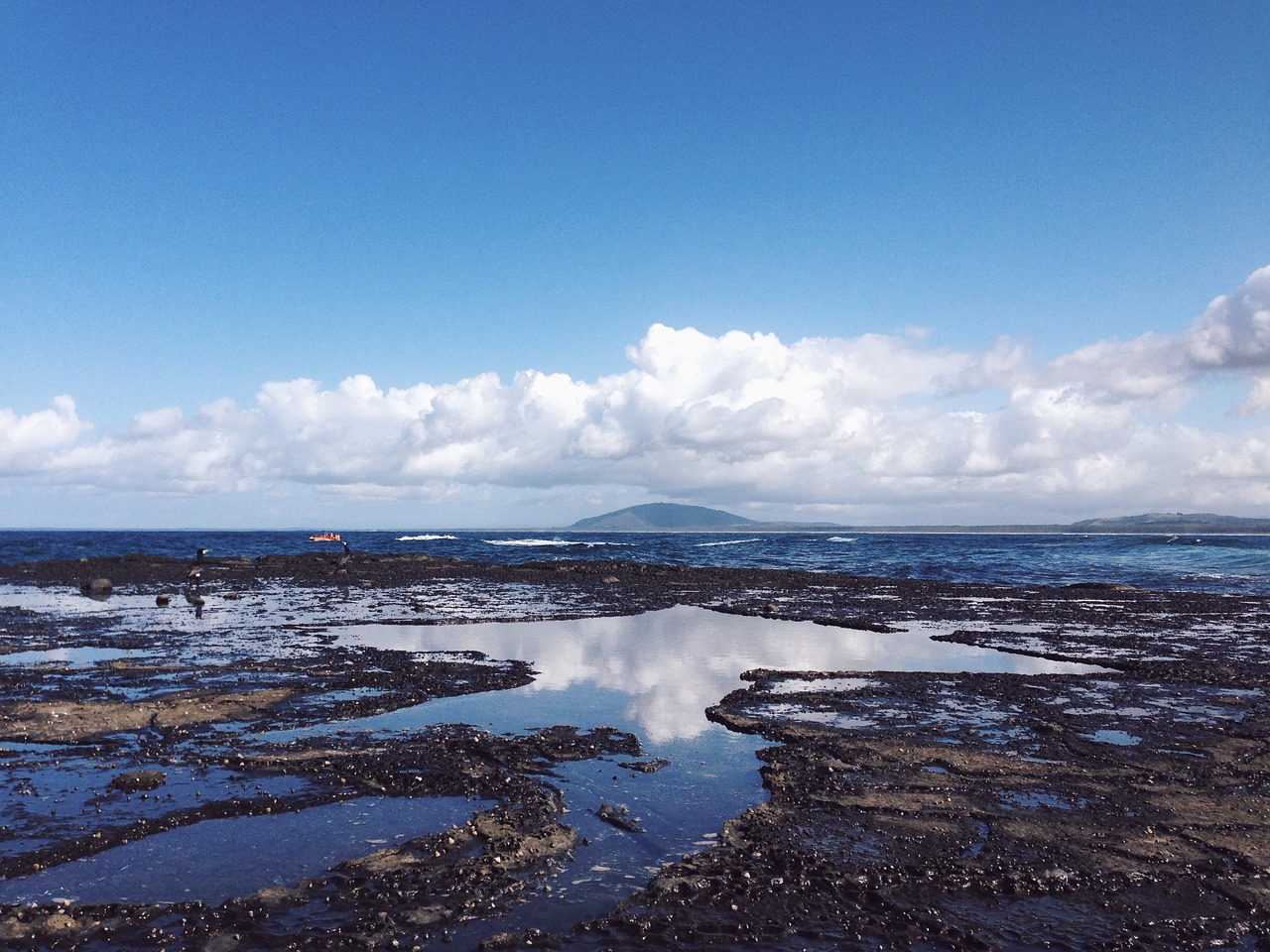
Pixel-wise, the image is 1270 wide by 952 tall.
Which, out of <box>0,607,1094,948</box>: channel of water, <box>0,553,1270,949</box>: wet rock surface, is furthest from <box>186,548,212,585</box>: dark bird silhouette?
<box>0,607,1094,948</box>: channel of water

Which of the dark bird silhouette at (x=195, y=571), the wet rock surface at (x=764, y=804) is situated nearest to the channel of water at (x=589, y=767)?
the wet rock surface at (x=764, y=804)

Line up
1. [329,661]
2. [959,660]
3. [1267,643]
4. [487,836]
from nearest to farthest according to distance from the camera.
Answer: [487,836] < [329,661] < [959,660] < [1267,643]

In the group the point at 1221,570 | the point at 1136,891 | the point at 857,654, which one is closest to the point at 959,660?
the point at 857,654

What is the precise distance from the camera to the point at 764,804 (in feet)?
36.7

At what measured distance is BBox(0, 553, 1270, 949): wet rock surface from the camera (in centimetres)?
783

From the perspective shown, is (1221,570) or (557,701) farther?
(1221,570)

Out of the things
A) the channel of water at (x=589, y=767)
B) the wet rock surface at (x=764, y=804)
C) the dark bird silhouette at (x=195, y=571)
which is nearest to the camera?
the wet rock surface at (x=764, y=804)

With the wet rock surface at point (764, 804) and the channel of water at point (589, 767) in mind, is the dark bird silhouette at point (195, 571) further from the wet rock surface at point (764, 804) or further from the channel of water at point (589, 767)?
the channel of water at point (589, 767)

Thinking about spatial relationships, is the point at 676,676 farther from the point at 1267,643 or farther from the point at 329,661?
the point at 1267,643

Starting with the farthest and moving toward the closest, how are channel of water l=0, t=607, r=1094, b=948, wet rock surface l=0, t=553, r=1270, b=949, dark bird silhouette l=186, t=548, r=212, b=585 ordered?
dark bird silhouette l=186, t=548, r=212, b=585 → channel of water l=0, t=607, r=1094, b=948 → wet rock surface l=0, t=553, r=1270, b=949

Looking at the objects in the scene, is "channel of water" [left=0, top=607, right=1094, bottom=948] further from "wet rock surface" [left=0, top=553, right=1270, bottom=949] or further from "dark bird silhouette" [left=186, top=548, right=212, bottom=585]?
"dark bird silhouette" [left=186, top=548, right=212, bottom=585]

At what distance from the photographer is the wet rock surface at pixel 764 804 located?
7.83 m

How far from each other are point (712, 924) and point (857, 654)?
18.9 metres

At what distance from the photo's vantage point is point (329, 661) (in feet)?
74.3
